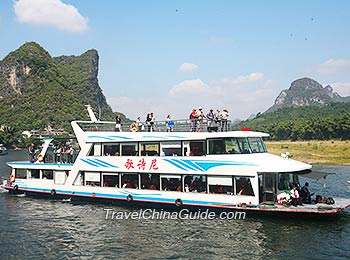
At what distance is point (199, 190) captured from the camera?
71.2 ft

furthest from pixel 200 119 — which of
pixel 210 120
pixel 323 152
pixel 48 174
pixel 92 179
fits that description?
pixel 323 152

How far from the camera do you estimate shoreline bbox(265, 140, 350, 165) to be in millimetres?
59537

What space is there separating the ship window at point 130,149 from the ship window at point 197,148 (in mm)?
3736

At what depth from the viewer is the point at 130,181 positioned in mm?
24078

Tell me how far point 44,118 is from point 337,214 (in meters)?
155

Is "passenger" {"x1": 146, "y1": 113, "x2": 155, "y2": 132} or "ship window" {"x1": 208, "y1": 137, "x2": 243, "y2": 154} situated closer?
"ship window" {"x1": 208, "y1": 137, "x2": 243, "y2": 154}

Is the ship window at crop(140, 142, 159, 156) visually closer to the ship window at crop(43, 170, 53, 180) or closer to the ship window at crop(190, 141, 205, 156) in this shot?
the ship window at crop(190, 141, 205, 156)

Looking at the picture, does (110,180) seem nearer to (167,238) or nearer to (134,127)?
(134,127)

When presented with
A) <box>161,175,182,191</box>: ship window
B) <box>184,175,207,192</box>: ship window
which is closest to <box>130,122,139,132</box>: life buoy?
<box>161,175,182,191</box>: ship window

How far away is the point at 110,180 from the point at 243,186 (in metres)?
8.70

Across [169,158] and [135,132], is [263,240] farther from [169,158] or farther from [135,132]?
[135,132]

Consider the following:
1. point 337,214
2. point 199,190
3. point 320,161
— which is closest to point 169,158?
point 199,190

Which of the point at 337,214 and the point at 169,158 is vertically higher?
the point at 169,158

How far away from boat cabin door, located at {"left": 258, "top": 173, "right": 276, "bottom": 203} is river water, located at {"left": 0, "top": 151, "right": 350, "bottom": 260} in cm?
106
